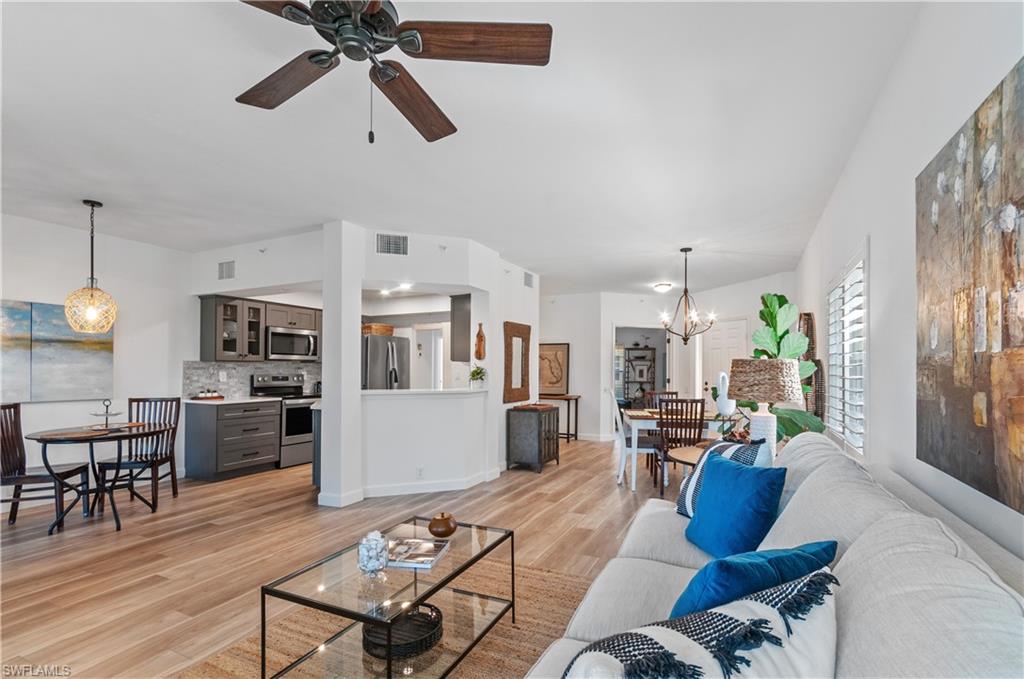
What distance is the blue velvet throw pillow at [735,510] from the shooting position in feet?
6.73

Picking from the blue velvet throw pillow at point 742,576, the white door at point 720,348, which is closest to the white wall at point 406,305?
the white door at point 720,348

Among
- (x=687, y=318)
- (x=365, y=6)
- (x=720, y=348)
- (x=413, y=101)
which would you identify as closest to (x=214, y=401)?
(x=413, y=101)

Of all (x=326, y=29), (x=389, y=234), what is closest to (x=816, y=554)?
(x=326, y=29)

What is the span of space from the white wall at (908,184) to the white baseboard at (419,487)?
368 centimetres

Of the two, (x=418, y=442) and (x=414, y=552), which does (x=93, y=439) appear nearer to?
(x=418, y=442)

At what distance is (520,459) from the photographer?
20.5 ft

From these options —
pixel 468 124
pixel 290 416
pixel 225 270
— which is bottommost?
pixel 290 416

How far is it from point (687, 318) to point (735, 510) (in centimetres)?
527

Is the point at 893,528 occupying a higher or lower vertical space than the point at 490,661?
higher

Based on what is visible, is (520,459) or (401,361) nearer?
(520,459)

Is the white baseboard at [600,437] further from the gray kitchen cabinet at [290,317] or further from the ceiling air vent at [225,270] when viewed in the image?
→ the ceiling air vent at [225,270]

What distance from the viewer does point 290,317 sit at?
22.4ft

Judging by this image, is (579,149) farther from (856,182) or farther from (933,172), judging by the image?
(933,172)

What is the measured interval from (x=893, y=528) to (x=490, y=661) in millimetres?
1721
